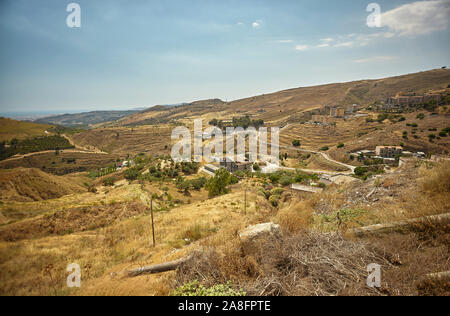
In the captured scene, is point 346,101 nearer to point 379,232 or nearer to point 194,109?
point 194,109

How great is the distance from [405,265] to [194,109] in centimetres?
17957

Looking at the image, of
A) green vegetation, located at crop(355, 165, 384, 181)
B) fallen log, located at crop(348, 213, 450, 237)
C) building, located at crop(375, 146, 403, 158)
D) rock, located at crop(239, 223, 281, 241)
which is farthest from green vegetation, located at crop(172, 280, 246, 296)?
building, located at crop(375, 146, 403, 158)

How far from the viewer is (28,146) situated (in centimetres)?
4272

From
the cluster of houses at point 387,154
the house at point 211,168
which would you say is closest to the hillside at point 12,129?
the house at point 211,168

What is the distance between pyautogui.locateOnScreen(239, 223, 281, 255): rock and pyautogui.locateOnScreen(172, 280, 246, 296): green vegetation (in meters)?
0.94

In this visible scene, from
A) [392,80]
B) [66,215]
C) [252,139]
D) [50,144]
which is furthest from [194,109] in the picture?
[66,215]

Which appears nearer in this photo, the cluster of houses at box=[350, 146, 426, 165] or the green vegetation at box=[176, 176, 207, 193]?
the green vegetation at box=[176, 176, 207, 193]

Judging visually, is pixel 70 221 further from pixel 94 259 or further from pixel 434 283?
pixel 434 283

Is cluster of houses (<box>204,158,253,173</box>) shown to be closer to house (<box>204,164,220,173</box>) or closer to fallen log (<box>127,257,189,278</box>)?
house (<box>204,164,220,173</box>)

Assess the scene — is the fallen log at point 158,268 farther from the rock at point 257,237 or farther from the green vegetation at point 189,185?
the green vegetation at point 189,185

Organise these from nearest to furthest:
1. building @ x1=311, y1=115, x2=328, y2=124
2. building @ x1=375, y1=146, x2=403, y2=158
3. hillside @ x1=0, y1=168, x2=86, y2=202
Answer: hillside @ x1=0, y1=168, x2=86, y2=202 → building @ x1=375, y1=146, x2=403, y2=158 → building @ x1=311, y1=115, x2=328, y2=124
